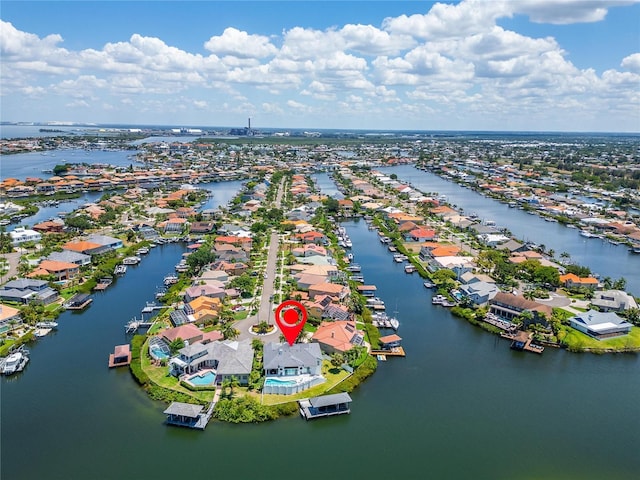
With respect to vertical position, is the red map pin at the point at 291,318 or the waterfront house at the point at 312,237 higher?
the waterfront house at the point at 312,237

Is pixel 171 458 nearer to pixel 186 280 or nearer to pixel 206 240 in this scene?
pixel 186 280

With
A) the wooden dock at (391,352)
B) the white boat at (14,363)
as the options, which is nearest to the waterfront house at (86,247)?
the white boat at (14,363)

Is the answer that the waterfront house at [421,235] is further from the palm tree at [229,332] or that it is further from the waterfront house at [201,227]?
the palm tree at [229,332]

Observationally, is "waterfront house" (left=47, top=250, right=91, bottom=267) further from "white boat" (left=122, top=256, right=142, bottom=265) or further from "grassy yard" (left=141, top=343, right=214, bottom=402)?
"grassy yard" (left=141, top=343, right=214, bottom=402)

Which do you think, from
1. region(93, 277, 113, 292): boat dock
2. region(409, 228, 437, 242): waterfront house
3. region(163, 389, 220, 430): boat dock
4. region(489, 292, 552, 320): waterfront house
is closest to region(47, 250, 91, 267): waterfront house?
region(93, 277, 113, 292): boat dock

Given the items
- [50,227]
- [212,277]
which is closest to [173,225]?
[50,227]

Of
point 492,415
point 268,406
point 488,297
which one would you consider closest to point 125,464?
point 268,406

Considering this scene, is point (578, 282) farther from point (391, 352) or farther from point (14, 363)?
point (14, 363)
